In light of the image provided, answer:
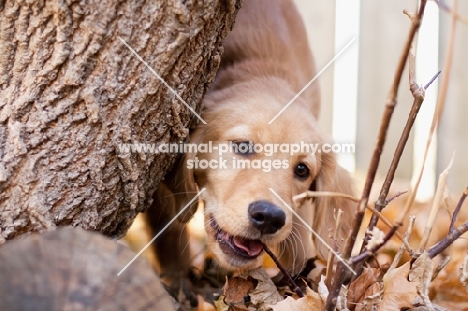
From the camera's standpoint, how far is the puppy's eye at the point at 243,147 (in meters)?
2.24

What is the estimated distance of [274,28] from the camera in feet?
9.18

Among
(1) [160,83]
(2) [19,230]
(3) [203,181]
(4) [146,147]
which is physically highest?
(1) [160,83]

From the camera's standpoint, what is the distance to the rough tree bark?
1631mm

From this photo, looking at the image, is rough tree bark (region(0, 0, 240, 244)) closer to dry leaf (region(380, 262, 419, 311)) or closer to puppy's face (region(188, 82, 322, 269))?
puppy's face (region(188, 82, 322, 269))

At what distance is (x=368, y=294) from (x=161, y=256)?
52.9 inches

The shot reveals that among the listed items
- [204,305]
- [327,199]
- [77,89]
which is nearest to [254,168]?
[327,199]

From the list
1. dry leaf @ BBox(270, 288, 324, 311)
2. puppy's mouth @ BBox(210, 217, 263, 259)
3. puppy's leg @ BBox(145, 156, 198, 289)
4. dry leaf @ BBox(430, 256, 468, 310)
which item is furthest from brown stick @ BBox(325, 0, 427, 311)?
puppy's leg @ BBox(145, 156, 198, 289)

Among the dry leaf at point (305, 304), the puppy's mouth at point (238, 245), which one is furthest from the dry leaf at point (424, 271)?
the puppy's mouth at point (238, 245)

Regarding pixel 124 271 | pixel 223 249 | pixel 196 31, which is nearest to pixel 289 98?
pixel 223 249

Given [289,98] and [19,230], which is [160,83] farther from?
[289,98]

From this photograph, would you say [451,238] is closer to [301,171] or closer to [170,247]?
[301,171]

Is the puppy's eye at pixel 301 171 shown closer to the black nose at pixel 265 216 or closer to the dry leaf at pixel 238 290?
the black nose at pixel 265 216

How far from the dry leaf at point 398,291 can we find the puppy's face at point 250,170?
513 millimetres

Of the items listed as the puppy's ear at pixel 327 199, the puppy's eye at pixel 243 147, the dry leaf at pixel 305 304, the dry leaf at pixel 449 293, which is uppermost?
the puppy's eye at pixel 243 147
